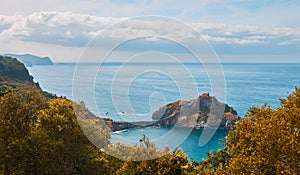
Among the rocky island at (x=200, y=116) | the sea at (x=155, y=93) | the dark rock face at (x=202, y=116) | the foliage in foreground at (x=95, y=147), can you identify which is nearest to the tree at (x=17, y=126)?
the foliage in foreground at (x=95, y=147)

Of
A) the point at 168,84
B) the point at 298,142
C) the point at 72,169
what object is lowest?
the point at 72,169

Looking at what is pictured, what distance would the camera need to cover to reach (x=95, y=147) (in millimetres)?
20891

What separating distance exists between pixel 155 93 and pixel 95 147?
1062 inches

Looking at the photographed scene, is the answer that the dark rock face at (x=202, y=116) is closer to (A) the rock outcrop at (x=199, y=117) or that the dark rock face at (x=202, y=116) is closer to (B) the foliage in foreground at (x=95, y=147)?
(A) the rock outcrop at (x=199, y=117)

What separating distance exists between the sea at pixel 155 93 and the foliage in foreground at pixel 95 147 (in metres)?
2.23

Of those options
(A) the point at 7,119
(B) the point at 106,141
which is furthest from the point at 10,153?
(B) the point at 106,141

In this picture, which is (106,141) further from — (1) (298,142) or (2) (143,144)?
(1) (298,142)

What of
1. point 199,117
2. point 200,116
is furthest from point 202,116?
point 199,117

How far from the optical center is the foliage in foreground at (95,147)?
11.4m

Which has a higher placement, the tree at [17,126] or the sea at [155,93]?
the sea at [155,93]

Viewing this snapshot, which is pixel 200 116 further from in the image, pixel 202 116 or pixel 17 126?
pixel 17 126

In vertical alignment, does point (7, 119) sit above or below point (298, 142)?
above

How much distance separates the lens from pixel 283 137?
11.2 metres

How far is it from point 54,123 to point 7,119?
2484 millimetres
